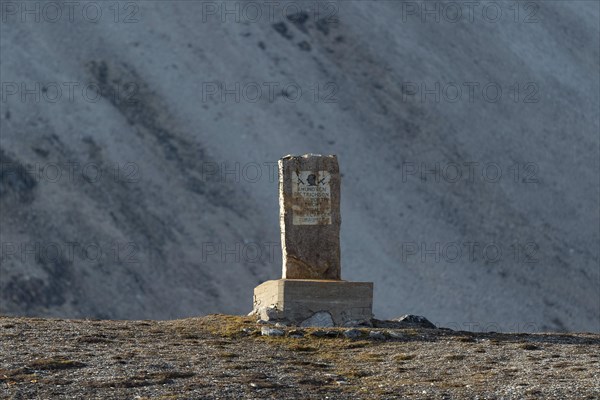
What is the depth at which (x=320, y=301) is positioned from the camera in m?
28.1

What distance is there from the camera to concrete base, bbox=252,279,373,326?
92.1ft

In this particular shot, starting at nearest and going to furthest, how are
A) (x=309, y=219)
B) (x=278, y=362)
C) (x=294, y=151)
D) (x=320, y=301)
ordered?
(x=278, y=362) → (x=320, y=301) → (x=309, y=219) → (x=294, y=151)

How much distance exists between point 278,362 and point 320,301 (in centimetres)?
483

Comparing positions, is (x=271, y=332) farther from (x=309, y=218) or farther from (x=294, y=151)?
(x=294, y=151)

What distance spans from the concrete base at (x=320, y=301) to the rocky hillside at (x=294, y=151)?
2594cm

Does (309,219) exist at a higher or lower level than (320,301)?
higher

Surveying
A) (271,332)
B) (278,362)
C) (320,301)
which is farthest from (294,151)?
(278,362)

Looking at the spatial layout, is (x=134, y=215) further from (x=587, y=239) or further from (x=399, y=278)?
(x=587, y=239)

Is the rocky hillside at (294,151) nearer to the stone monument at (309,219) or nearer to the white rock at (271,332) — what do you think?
the stone monument at (309,219)

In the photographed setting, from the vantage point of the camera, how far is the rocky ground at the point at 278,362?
2086cm

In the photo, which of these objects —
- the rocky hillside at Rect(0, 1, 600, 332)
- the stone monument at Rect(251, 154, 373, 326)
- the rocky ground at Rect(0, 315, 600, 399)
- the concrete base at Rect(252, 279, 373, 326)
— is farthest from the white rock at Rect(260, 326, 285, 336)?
the rocky hillside at Rect(0, 1, 600, 332)

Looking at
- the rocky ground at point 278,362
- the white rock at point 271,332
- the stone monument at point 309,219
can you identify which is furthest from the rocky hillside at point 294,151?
the white rock at point 271,332

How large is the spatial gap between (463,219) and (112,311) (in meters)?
16.4

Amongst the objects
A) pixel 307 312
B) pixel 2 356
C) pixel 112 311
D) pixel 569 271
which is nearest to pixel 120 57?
pixel 112 311
